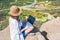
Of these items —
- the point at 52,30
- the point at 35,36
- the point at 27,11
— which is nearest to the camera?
the point at 35,36

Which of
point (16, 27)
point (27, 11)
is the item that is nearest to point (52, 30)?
point (16, 27)

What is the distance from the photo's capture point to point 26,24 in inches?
138

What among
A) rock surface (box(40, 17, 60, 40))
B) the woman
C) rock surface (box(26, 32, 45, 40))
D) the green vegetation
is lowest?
the green vegetation

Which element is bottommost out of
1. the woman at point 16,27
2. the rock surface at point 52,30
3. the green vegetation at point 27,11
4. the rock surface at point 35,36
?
the green vegetation at point 27,11

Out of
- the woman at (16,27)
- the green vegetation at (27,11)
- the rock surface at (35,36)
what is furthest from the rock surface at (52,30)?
the green vegetation at (27,11)

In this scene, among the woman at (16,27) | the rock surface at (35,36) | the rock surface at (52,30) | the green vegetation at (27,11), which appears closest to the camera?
the woman at (16,27)

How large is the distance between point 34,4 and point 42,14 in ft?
1.21

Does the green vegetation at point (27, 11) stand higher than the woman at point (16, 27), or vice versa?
the woman at point (16, 27)

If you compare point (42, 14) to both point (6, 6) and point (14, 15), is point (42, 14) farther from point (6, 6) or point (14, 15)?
point (14, 15)

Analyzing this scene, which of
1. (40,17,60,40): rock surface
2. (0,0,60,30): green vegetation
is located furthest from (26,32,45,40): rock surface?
(0,0,60,30): green vegetation

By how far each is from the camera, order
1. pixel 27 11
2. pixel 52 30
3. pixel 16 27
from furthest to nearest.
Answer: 1. pixel 27 11
2. pixel 52 30
3. pixel 16 27

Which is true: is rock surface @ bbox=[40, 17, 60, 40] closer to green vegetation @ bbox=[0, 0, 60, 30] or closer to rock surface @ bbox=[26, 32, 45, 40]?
rock surface @ bbox=[26, 32, 45, 40]

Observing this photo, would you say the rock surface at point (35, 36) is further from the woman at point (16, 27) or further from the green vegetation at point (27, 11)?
the green vegetation at point (27, 11)

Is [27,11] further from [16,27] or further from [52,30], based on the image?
[16,27]
